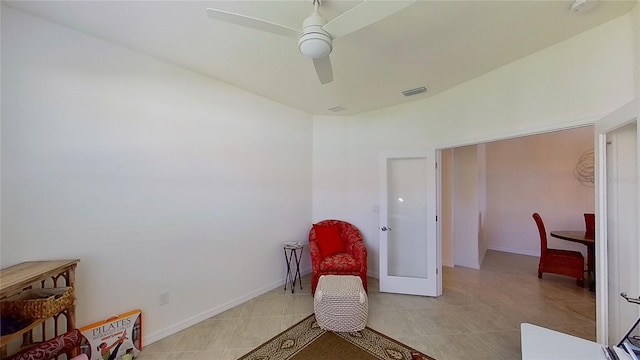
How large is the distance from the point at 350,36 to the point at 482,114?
6.10 ft

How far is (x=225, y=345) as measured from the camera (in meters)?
2.24

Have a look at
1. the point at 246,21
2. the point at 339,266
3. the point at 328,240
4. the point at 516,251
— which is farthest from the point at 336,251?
the point at 516,251

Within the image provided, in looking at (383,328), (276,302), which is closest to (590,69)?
(383,328)

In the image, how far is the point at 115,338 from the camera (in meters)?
2.01

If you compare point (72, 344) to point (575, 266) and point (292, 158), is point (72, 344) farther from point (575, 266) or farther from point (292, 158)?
point (575, 266)

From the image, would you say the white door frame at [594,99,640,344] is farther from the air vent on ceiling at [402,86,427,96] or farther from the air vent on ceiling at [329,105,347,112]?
the air vent on ceiling at [329,105,347,112]

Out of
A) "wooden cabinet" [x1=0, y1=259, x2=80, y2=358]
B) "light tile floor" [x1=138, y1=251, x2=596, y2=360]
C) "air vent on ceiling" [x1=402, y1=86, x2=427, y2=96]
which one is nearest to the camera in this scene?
"wooden cabinet" [x1=0, y1=259, x2=80, y2=358]

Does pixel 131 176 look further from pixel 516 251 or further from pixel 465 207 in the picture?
pixel 516 251

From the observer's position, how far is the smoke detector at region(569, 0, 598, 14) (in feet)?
5.12

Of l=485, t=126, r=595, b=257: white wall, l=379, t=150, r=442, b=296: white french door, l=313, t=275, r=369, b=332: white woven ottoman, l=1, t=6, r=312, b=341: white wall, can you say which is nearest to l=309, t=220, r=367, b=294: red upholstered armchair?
l=379, t=150, r=442, b=296: white french door

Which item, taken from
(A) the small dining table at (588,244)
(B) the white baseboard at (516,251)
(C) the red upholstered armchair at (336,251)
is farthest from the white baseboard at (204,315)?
(B) the white baseboard at (516,251)

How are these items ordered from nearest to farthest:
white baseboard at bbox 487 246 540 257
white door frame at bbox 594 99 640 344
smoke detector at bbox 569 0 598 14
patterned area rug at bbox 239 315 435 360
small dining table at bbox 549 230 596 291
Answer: smoke detector at bbox 569 0 598 14, white door frame at bbox 594 99 640 344, patterned area rug at bbox 239 315 435 360, small dining table at bbox 549 230 596 291, white baseboard at bbox 487 246 540 257

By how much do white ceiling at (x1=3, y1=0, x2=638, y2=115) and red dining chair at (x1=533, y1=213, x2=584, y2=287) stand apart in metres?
3.20

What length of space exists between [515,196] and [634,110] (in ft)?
16.0
